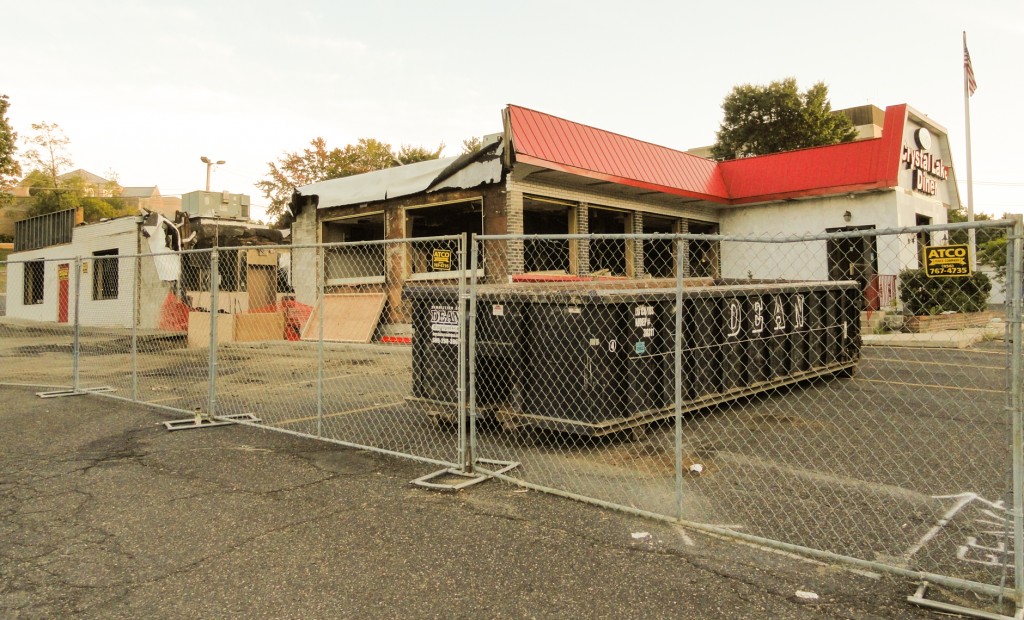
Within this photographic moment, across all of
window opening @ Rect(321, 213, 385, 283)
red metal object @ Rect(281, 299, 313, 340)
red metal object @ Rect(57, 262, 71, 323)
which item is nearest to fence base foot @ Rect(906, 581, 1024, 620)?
red metal object @ Rect(281, 299, 313, 340)

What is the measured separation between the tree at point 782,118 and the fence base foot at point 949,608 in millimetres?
42103

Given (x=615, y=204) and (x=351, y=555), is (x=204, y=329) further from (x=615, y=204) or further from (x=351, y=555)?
(x=351, y=555)

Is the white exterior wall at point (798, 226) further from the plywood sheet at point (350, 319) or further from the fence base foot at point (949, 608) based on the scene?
the fence base foot at point (949, 608)

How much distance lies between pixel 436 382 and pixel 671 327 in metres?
2.57

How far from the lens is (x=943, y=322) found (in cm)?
1689

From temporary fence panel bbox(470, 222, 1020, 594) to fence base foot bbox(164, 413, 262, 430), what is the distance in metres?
2.90

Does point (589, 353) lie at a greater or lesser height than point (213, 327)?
lesser

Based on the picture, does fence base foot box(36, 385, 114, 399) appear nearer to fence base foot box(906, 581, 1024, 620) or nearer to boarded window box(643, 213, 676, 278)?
fence base foot box(906, 581, 1024, 620)

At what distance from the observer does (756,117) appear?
141 ft

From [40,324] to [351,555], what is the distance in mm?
28151

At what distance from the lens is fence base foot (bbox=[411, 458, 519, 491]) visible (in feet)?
16.7

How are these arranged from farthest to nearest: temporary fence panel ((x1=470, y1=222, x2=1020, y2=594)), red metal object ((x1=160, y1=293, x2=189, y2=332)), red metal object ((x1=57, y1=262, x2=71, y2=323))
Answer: red metal object ((x1=57, y1=262, x2=71, y2=323)) < red metal object ((x1=160, y1=293, x2=189, y2=332)) < temporary fence panel ((x1=470, y1=222, x2=1020, y2=594))

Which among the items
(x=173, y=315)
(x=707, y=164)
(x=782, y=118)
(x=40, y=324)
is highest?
(x=782, y=118)

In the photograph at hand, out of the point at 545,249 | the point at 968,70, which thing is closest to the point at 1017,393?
the point at 545,249
